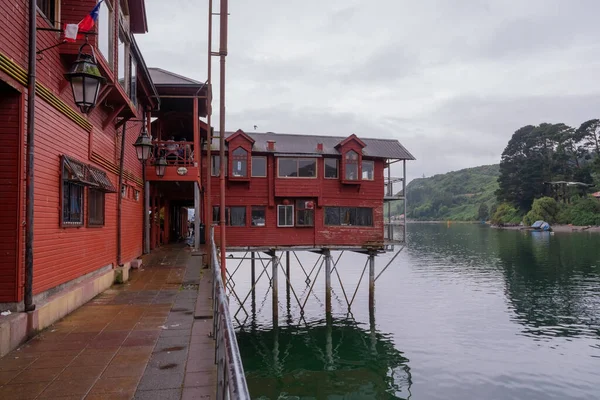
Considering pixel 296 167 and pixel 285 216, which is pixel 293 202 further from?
pixel 296 167

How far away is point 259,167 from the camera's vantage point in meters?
26.2

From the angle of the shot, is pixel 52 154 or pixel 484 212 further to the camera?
pixel 484 212

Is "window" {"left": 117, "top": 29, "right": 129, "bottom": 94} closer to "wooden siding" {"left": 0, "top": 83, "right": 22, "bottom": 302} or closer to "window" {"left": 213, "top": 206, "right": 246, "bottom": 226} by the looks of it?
"wooden siding" {"left": 0, "top": 83, "right": 22, "bottom": 302}

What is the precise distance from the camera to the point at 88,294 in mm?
10625

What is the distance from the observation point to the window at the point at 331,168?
2662 centimetres

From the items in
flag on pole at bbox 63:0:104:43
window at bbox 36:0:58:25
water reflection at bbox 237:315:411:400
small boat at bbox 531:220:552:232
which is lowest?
water reflection at bbox 237:315:411:400

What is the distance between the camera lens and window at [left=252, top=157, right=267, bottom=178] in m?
26.1

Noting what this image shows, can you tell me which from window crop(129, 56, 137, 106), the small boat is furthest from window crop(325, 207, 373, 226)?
the small boat

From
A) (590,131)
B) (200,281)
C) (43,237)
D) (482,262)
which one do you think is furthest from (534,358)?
(590,131)

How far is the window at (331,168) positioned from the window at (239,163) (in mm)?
4563

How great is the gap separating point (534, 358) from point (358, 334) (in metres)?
7.75

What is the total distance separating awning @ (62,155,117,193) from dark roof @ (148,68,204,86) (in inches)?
356

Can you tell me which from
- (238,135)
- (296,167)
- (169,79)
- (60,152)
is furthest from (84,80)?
(296,167)

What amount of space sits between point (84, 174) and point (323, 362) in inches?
486
